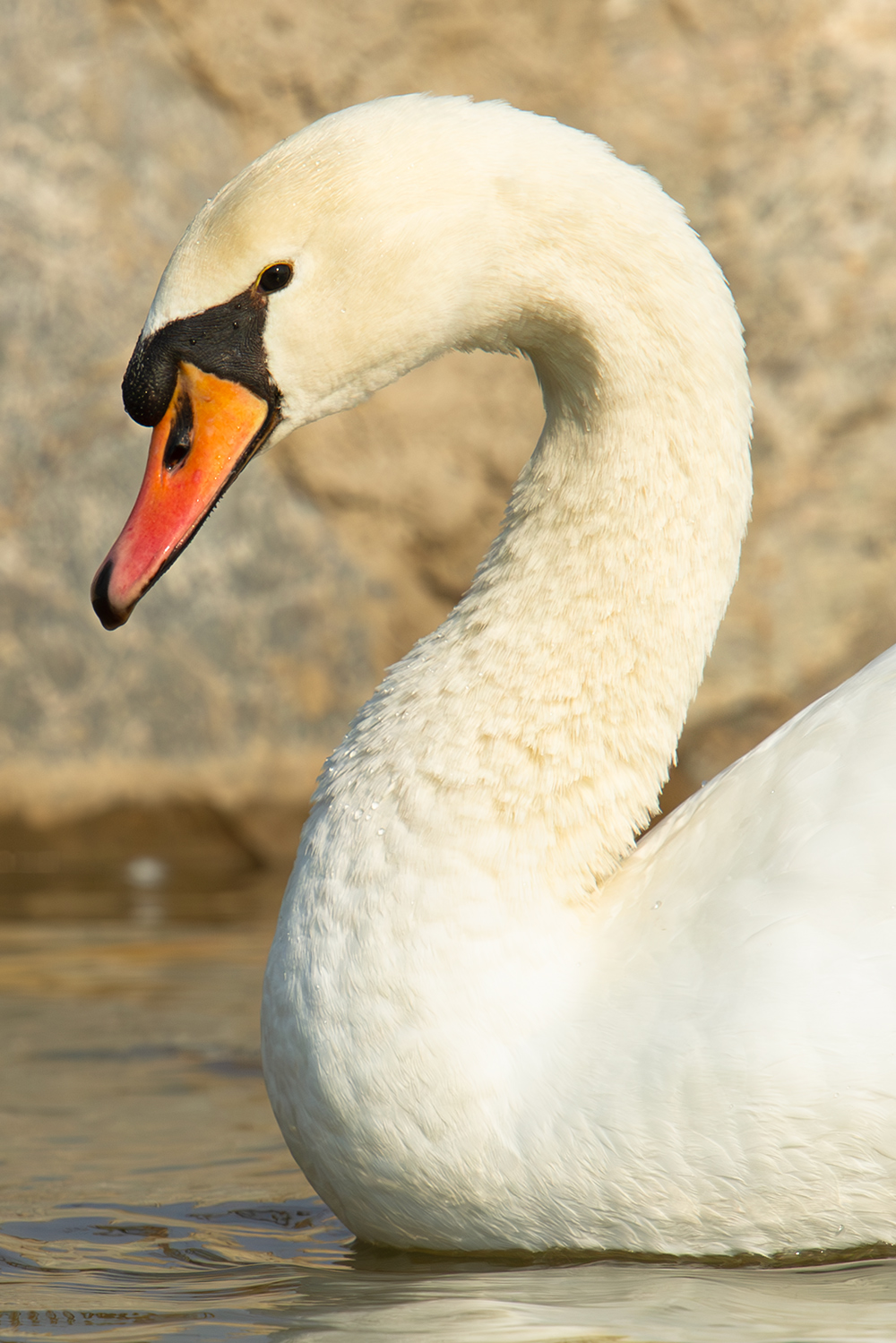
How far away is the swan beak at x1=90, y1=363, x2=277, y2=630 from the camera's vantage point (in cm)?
253

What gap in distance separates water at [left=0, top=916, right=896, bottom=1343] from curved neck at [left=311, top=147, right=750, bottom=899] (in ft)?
1.87

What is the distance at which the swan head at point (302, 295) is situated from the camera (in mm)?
2443

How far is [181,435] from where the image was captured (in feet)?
8.41

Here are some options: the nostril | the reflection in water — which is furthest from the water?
the nostril

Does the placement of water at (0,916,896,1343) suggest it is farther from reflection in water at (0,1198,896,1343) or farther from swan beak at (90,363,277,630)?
swan beak at (90,363,277,630)

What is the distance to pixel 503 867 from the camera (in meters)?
2.50

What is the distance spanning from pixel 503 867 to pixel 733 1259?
22.8 inches

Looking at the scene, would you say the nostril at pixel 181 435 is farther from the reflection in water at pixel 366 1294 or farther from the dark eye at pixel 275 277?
the reflection in water at pixel 366 1294

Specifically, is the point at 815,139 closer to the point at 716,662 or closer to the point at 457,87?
the point at 457,87

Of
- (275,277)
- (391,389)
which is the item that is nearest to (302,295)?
(275,277)

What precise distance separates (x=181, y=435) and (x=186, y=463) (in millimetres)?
40

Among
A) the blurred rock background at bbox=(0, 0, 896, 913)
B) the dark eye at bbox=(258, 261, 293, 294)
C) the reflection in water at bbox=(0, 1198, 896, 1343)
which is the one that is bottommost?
the reflection in water at bbox=(0, 1198, 896, 1343)

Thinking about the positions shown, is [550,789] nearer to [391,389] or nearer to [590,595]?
[590,595]

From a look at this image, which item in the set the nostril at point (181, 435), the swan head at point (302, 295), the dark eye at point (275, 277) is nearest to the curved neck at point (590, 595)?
the swan head at point (302, 295)
